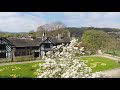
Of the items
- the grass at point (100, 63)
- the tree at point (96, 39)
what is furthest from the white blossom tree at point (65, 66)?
the tree at point (96, 39)

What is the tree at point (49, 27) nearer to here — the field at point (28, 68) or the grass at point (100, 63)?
the field at point (28, 68)

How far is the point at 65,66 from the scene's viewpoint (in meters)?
4.25

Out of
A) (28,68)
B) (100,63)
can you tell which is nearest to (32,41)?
(28,68)

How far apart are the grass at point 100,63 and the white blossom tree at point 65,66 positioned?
0.06 meters

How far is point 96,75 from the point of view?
13.6 ft

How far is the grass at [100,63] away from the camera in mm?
4207

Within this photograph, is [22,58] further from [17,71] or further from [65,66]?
[65,66]

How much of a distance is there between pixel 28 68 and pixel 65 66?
55cm

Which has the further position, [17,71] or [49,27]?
[49,27]

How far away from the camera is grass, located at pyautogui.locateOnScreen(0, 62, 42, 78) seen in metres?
4.10
